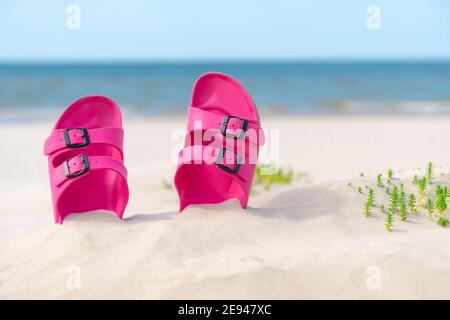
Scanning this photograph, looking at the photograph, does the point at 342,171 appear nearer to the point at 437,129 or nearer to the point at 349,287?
the point at 349,287

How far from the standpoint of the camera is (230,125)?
3.88 m

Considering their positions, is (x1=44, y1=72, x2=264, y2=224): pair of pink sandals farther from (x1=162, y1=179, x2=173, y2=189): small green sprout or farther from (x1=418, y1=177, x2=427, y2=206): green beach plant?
(x1=162, y1=179, x2=173, y2=189): small green sprout

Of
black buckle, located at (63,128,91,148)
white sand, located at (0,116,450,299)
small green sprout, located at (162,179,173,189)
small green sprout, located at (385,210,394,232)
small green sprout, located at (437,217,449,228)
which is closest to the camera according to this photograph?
white sand, located at (0,116,450,299)

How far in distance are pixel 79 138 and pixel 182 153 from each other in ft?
2.32

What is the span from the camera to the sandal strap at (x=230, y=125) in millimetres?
3852

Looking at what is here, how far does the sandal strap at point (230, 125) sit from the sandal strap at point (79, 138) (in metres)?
0.54

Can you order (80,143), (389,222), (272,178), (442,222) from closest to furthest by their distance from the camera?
(389,222)
(442,222)
(80,143)
(272,178)

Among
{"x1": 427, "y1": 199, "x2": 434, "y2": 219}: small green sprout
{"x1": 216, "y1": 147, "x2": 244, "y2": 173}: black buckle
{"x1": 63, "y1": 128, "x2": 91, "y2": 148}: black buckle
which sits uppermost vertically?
{"x1": 63, "y1": 128, "x2": 91, "y2": 148}: black buckle

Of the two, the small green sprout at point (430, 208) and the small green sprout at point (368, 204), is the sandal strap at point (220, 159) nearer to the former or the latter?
the small green sprout at point (368, 204)

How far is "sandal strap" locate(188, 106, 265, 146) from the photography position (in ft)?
12.6

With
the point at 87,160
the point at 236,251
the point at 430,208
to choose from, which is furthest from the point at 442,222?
the point at 87,160

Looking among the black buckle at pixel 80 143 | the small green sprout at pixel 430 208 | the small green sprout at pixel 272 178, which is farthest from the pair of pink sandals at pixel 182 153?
the small green sprout at pixel 272 178

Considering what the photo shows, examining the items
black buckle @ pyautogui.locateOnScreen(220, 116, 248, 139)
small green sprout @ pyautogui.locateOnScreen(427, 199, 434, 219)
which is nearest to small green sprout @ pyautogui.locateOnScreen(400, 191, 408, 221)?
small green sprout @ pyautogui.locateOnScreen(427, 199, 434, 219)

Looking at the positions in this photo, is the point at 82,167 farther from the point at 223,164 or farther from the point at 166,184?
the point at 166,184
